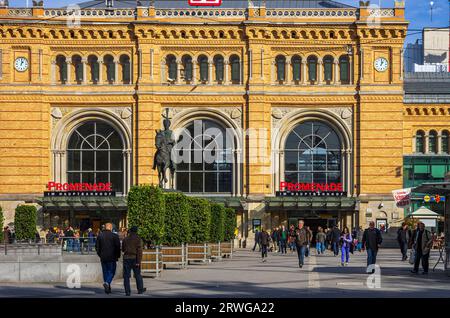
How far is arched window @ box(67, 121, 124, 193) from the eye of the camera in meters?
64.4

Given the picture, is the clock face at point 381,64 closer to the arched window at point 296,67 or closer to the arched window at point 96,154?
the arched window at point 296,67

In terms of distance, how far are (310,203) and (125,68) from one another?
14935mm

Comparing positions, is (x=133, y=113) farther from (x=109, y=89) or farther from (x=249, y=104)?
(x=249, y=104)

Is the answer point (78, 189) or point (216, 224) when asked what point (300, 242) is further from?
point (78, 189)

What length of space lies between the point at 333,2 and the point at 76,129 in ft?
64.7

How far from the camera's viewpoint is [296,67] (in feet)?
212

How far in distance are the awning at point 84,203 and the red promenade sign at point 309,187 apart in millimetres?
10406

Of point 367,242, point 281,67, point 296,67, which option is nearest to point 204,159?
point 281,67

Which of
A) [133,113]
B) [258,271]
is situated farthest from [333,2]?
[258,271]

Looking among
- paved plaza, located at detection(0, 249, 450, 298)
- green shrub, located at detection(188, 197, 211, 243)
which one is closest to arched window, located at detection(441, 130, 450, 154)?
green shrub, located at detection(188, 197, 211, 243)

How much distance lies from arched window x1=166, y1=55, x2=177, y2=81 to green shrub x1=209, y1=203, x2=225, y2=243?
60.2 ft

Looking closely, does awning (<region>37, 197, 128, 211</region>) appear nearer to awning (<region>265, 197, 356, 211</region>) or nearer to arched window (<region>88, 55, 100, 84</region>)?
arched window (<region>88, 55, 100, 84</region>)

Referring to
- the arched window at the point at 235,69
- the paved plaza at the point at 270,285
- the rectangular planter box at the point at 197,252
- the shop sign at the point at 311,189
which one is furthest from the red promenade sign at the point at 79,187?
the paved plaza at the point at 270,285
